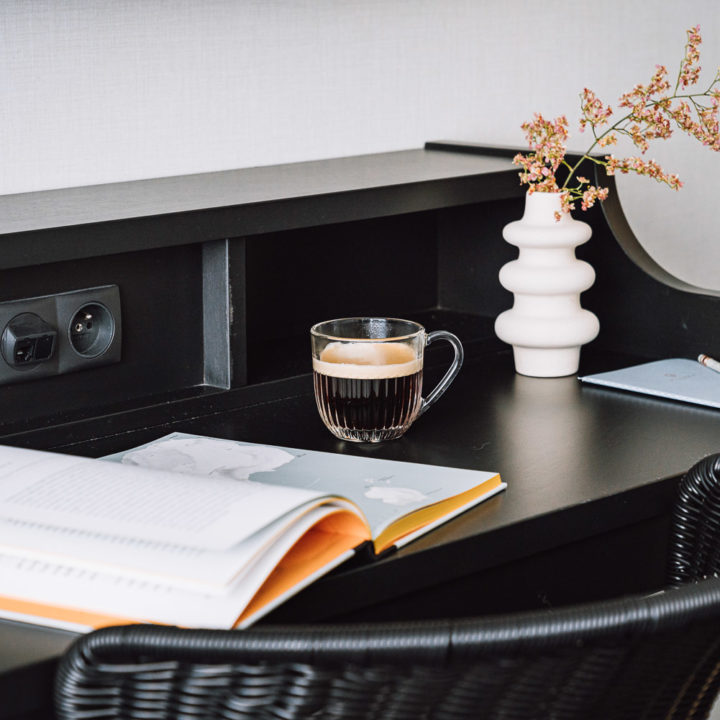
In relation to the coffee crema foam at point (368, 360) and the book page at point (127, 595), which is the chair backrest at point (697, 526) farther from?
the book page at point (127, 595)

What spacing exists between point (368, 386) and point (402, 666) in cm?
56

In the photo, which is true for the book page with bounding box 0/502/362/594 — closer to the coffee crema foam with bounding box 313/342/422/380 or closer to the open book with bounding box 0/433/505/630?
the open book with bounding box 0/433/505/630

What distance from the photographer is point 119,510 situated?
0.86 m

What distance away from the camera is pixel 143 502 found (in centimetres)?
88

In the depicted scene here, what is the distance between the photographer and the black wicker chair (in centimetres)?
67

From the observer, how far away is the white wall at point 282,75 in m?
1.47

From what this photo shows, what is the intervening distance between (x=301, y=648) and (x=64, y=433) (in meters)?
0.65

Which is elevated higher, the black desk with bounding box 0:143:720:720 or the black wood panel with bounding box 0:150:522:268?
the black wood panel with bounding box 0:150:522:268

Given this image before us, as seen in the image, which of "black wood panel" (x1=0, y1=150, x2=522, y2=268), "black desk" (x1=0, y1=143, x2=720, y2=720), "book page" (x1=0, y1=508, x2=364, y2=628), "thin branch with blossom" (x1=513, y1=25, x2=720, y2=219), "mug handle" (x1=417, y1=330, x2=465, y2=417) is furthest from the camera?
"thin branch with blossom" (x1=513, y1=25, x2=720, y2=219)

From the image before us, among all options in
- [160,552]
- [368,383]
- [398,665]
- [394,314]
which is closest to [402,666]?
[398,665]

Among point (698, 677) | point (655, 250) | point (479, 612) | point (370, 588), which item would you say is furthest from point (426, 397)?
point (655, 250)

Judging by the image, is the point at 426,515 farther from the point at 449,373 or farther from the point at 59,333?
the point at 59,333

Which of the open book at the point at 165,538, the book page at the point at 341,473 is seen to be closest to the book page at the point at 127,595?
the open book at the point at 165,538

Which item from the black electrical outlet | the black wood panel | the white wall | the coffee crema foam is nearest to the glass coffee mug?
the coffee crema foam
